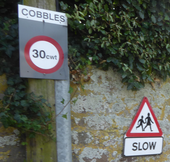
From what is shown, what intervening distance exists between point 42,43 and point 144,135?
1.64m

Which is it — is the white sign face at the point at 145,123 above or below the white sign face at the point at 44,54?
below

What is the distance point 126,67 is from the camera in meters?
2.33

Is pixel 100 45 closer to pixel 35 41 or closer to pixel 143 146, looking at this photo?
pixel 35 41

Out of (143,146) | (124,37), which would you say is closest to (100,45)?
(124,37)

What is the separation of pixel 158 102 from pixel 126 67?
0.75 meters

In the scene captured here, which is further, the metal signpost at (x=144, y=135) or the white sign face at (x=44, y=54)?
the metal signpost at (x=144, y=135)

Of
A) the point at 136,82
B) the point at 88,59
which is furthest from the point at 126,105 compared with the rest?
the point at 88,59

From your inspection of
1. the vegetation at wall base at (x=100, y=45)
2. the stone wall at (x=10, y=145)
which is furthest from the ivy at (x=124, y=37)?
the stone wall at (x=10, y=145)

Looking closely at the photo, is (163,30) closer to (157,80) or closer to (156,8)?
(156,8)

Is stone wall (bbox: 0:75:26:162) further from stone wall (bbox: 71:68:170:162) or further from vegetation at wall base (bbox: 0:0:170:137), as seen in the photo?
stone wall (bbox: 71:68:170:162)

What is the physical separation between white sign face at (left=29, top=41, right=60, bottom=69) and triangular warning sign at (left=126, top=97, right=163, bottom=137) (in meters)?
1.32

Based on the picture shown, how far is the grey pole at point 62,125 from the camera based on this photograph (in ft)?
5.22

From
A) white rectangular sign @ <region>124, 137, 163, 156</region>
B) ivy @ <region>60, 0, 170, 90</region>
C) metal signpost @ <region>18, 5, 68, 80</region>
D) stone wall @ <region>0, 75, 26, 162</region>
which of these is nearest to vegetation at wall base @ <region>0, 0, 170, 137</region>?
ivy @ <region>60, 0, 170, 90</region>

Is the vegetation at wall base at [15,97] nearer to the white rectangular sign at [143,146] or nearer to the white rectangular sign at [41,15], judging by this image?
the white rectangular sign at [41,15]
